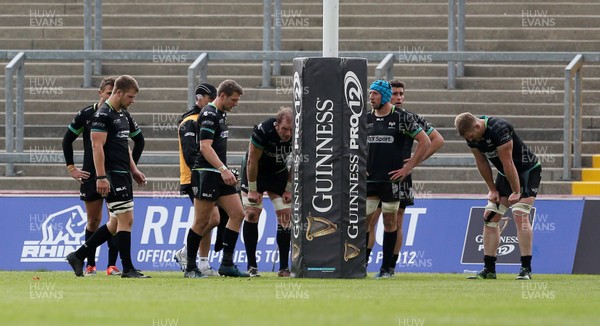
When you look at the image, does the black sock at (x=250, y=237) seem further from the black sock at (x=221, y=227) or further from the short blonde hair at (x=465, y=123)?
the short blonde hair at (x=465, y=123)

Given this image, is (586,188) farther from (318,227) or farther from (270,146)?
(318,227)

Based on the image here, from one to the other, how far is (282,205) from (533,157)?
2780 mm

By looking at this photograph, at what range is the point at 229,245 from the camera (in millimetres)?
15609

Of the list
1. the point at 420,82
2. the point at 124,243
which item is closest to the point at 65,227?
the point at 124,243

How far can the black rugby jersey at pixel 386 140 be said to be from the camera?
15.7m

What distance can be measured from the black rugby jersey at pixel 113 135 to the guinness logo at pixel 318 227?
6.57 feet

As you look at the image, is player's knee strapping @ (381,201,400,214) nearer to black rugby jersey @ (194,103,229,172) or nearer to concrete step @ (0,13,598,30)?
black rugby jersey @ (194,103,229,172)

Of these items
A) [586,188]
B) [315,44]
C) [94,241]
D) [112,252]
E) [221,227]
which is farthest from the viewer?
[315,44]

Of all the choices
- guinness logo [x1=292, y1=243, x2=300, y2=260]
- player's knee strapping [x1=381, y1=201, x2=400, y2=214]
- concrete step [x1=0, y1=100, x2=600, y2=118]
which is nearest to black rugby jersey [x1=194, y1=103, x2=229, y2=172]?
guinness logo [x1=292, y1=243, x2=300, y2=260]

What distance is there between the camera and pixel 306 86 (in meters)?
14.7

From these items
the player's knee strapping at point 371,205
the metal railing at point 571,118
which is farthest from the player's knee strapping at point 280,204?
the metal railing at point 571,118

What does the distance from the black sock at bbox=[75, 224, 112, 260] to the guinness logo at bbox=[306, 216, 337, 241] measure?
2.11 m

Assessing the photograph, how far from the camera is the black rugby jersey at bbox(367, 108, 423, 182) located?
15.7 meters

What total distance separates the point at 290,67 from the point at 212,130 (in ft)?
27.8
